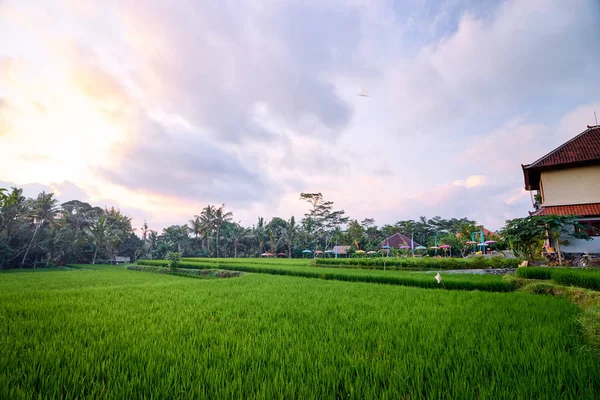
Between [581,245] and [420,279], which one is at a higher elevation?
[581,245]

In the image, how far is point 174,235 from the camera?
4731 cm

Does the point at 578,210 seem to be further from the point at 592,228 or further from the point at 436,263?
the point at 436,263

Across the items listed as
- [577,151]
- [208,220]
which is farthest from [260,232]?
[577,151]

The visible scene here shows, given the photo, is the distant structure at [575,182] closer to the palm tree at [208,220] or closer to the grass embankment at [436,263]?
the grass embankment at [436,263]

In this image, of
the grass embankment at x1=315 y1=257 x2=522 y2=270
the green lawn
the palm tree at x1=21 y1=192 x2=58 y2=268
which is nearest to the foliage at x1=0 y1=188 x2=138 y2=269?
the palm tree at x1=21 y1=192 x2=58 y2=268

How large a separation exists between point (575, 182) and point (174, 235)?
166 feet

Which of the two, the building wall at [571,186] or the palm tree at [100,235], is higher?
the building wall at [571,186]

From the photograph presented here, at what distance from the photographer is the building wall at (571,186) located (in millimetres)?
11711

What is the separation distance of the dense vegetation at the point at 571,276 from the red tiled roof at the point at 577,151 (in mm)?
6682

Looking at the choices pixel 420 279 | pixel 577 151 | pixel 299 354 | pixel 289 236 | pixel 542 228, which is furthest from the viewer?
pixel 289 236

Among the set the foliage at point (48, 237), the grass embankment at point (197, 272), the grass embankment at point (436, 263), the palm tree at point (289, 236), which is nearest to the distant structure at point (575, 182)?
the grass embankment at point (436, 263)

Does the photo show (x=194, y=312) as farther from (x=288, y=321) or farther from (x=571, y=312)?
(x=571, y=312)

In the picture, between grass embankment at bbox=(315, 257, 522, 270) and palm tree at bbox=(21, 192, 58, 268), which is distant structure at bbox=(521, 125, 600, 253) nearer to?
grass embankment at bbox=(315, 257, 522, 270)

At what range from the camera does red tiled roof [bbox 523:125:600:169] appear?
1181cm
